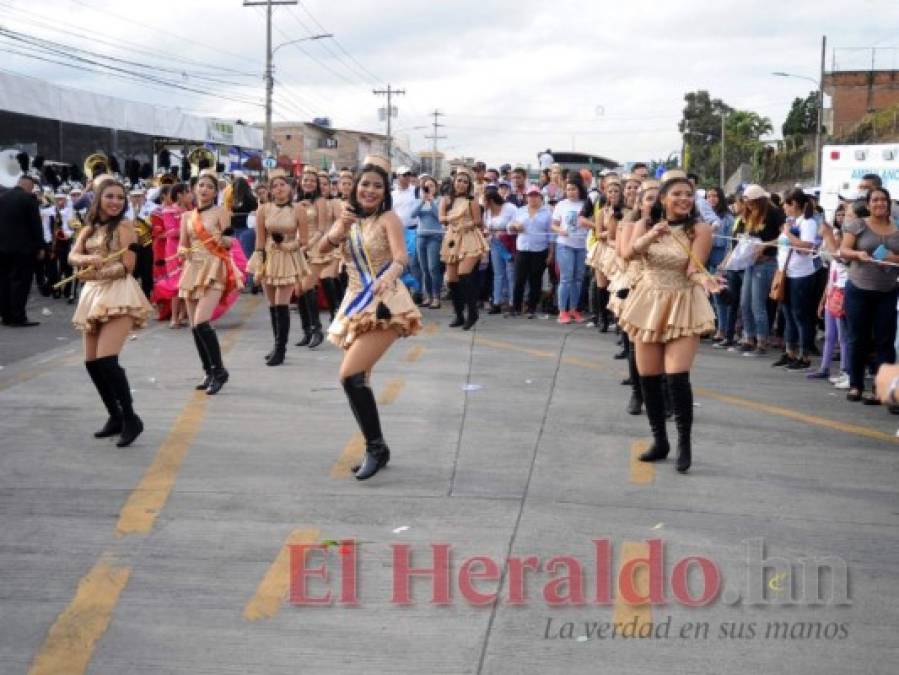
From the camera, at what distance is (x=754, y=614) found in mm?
5219

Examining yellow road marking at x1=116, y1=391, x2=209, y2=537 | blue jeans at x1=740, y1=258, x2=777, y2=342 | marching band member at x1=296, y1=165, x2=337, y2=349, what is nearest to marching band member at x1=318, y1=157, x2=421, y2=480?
yellow road marking at x1=116, y1=391, x2=209, y2=537

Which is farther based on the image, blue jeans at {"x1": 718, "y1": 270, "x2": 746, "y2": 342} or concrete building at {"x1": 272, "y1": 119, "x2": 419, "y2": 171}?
concrete building at {"x1": 272, "y1": 119, "x2": 419, "y2": 171}

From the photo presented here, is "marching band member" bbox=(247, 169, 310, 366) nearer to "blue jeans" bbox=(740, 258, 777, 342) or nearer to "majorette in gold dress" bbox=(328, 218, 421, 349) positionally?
"majorette in gold dress" bbox=(328, 218, 421, 349)

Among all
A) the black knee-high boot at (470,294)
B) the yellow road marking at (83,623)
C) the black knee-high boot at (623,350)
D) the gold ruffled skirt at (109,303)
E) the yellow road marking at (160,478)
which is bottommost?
the yellow road marking at (83,623)

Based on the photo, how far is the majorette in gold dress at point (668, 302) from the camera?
783 centimetres

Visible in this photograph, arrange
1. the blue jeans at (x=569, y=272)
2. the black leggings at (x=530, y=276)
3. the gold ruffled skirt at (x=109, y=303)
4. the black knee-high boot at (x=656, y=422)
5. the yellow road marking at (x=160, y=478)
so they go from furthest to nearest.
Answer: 1. the black leggings at (x=530, y=276)
2. the blue jeans at (x=569, y=272)
3. the gold ruffled skirt at (x=109, y=303)
4. the black knee-high boot at (x=656, y=422)
5. the yellow road marking at (x=160, y=478)

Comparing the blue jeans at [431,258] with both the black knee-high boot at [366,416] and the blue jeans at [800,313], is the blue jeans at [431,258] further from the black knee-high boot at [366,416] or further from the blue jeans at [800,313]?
the black knee-high boot at [366,416]

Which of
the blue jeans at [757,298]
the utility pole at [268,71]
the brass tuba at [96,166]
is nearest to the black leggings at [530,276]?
the blue jeans at [757,298]

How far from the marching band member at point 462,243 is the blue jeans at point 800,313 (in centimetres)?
420

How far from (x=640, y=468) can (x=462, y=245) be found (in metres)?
7.96

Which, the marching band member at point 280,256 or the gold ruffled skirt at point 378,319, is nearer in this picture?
the gold ruffled skirt at point 378,319

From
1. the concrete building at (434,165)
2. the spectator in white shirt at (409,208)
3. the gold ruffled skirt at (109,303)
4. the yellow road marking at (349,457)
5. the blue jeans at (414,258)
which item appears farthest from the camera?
the concrete building at (434,165)

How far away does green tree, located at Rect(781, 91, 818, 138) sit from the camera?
81.5 meters

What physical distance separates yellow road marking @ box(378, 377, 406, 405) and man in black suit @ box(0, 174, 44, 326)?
271 inches
